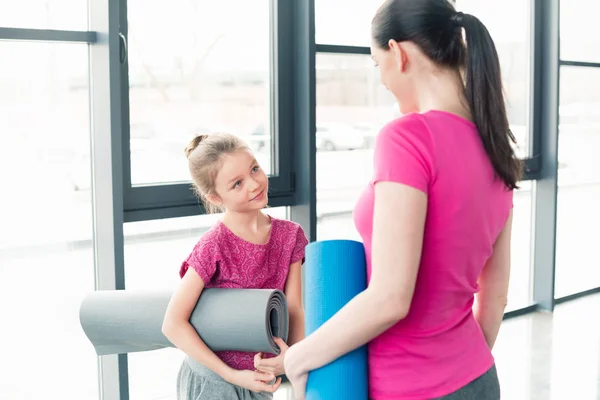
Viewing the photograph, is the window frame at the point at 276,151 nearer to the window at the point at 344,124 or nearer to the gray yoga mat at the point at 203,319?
the window at the point at 344,124

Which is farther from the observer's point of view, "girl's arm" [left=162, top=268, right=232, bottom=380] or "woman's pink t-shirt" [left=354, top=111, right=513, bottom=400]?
"girl's arm" [left=162, top=268, right=232, bottom=380]

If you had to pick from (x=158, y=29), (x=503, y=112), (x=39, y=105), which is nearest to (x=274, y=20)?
(x=158, y=29)

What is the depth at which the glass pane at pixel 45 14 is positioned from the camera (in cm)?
250

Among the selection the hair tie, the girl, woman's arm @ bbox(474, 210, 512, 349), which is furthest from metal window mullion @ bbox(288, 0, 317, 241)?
the hair tie

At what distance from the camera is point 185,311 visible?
167 centimetres

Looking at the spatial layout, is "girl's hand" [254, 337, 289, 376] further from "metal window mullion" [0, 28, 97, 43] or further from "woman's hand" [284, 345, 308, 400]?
"metal window mullion" [0, 28, 97, 43]

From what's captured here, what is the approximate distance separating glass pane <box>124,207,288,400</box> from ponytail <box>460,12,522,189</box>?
6.12ft

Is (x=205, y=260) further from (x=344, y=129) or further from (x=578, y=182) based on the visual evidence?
(x=578, y=182)

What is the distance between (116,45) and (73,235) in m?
0.69

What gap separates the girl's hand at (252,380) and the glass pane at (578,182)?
388cm

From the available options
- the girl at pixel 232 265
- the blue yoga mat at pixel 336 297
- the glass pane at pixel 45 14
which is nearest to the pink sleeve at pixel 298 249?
the girl at pixel 232 265

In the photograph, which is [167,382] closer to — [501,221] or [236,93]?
[236,93]

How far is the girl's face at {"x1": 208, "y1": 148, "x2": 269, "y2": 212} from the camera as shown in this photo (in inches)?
68.5

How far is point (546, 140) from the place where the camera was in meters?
4.83
